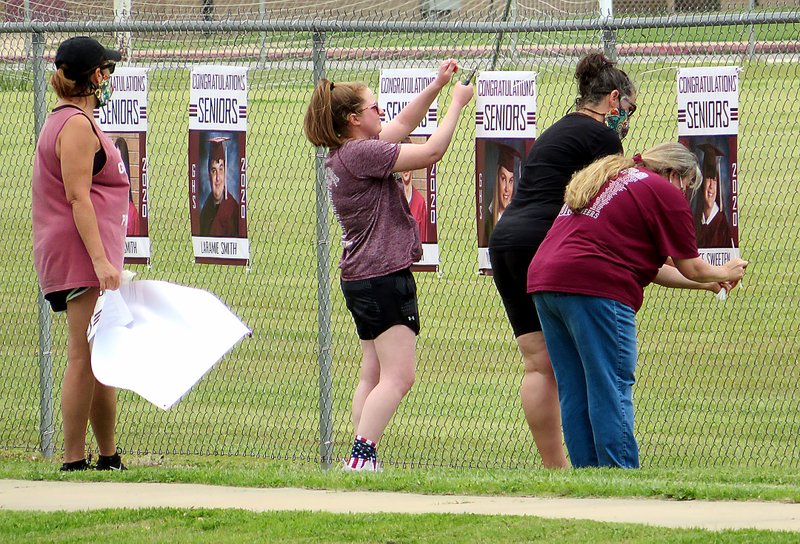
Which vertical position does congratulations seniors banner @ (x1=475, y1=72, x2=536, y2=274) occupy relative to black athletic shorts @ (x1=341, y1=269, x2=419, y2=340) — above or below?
above

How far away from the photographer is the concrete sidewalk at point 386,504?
5020 mm

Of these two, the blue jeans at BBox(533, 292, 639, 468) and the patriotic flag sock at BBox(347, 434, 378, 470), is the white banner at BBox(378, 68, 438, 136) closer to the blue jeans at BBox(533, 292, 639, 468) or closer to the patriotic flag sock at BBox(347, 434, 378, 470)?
the blue jeans at BBox(533, 292, 639, 468)

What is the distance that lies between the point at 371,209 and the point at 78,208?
1358mm

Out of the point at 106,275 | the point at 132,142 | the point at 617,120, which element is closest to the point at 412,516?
the point at 106,275

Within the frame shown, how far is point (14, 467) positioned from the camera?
7.03 metres

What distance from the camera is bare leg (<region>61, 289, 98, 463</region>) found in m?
6.44

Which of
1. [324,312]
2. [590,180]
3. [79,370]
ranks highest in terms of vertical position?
[590,180]

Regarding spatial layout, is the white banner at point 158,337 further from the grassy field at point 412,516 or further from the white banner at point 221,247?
the white banner at point 221,247

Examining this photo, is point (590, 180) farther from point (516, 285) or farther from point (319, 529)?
point (319, 529)

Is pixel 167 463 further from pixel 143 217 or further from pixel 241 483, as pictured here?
pixel 241 483

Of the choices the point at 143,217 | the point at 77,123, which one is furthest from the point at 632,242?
the point at 143,217

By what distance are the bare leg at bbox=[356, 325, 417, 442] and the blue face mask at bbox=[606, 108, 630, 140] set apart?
1.37 meters

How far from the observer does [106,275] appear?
6.23m

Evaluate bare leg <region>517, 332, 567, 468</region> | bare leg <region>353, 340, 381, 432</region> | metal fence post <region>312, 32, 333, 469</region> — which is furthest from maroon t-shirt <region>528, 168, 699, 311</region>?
metal fence post <region>312, 32, 333, 469</region>
